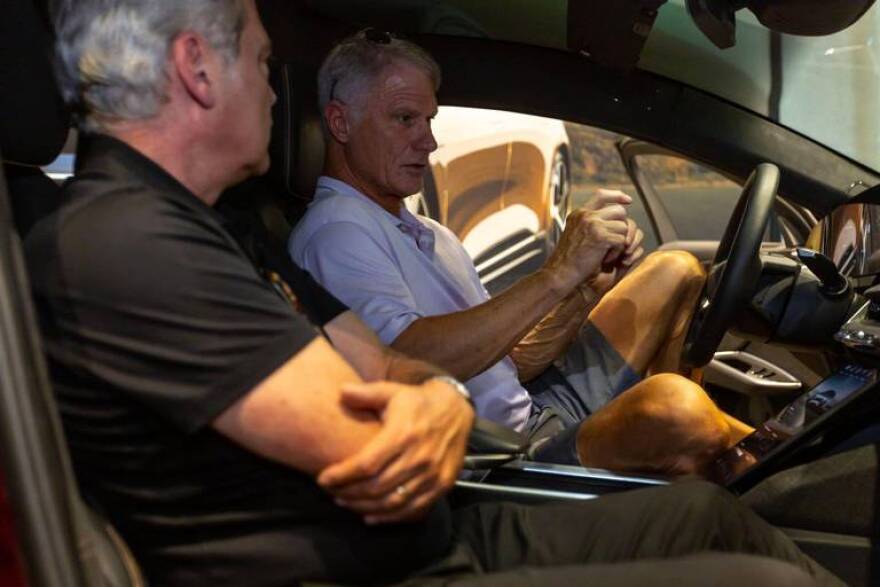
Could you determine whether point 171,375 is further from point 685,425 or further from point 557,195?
point 557,195

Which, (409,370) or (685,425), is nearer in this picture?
(409,370)

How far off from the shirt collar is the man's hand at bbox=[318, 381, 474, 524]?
1116mm

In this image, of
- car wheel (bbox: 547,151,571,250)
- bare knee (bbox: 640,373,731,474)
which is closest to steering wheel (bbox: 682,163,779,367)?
bare knee (bbox: 640,373,731,474)

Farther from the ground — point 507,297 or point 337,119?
point 337,119

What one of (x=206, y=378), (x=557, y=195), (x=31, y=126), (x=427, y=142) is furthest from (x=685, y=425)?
(x=557, y=195)

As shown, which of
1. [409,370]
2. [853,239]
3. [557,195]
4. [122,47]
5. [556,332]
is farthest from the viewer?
[557,195]

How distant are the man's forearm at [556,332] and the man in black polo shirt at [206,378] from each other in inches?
45.6

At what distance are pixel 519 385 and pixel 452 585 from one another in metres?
1.11

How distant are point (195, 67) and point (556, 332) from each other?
1.43 m

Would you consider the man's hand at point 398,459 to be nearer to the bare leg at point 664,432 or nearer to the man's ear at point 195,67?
the man's ear at point 195,67

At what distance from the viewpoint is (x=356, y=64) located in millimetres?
2613

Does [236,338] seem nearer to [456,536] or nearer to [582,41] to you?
[456,536]

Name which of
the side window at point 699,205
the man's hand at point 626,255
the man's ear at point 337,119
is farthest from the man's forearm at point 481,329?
the side window at point 699,205

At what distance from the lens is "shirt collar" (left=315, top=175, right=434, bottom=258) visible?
2561 millimetres
